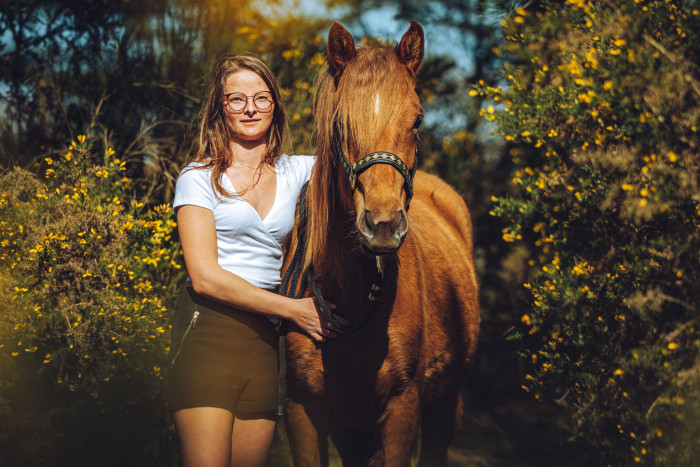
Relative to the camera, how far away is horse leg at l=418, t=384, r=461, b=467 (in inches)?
149

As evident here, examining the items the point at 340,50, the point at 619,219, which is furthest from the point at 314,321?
the point at 619,219

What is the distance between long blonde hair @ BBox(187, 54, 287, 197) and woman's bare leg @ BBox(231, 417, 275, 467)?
1000 millimetres

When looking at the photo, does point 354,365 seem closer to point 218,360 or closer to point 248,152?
point 218,360

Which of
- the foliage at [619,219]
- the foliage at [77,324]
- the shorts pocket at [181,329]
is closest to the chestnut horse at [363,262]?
the shorts pocket at [181,329]

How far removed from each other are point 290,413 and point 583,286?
4.89 feet

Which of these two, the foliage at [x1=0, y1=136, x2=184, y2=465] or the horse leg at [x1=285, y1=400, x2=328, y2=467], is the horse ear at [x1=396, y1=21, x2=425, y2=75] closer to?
the horse leg at [x1=285, y1=400, x2=328, y2=467]

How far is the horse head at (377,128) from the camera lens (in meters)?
1.73

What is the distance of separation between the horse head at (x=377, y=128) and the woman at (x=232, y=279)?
13.5 inches

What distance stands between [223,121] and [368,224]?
86 centimetres

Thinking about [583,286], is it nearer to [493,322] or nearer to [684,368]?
[684,368]

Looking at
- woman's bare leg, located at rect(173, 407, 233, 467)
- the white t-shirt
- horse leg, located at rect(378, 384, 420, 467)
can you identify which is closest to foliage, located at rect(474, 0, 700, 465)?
horse leg, located at rect(378, 384, 420, 467)

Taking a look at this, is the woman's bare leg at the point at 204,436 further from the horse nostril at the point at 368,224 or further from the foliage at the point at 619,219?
the foliage at the point at 619,219

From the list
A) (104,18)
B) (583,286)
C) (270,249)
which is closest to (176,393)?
(270,249)

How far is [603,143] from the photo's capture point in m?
2.44
